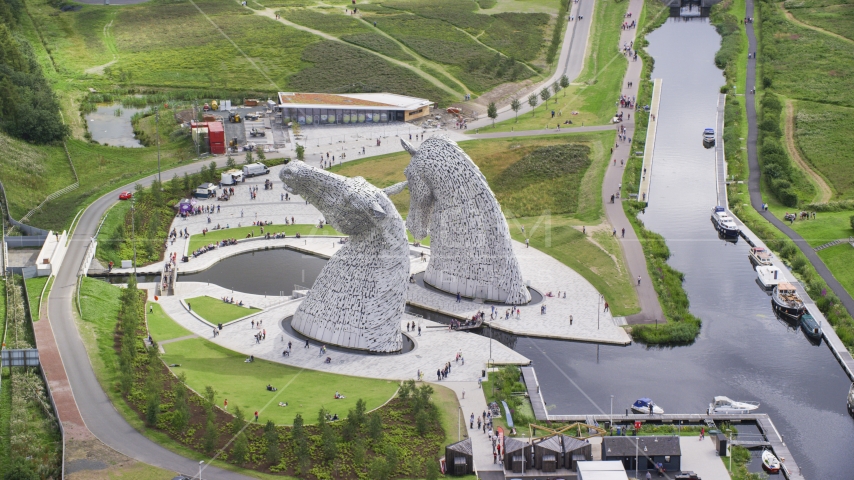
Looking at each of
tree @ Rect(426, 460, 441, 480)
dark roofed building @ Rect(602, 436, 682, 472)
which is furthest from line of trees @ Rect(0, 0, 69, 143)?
dark roofed building @ Rect(602, 436, 682, 472)

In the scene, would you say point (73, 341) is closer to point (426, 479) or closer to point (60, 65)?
point (426, 479)

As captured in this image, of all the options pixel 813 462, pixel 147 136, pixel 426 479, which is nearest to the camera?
pixel 426 479

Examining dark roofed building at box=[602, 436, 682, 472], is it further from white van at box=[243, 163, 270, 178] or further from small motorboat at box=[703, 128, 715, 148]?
small motorboat at box=[703, 128, 715, 148]

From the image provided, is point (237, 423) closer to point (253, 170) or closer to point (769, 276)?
point (769, 276)

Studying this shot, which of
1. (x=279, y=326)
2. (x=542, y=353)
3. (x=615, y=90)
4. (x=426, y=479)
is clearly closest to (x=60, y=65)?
(x=615, y=90)

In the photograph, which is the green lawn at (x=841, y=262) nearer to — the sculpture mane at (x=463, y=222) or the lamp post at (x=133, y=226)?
the sculpture mane at (x=463, y=222)

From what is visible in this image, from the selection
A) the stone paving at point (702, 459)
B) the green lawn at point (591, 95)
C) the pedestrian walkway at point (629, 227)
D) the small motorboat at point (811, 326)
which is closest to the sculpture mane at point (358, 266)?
the pedestrian walkway at point (629, 227)
